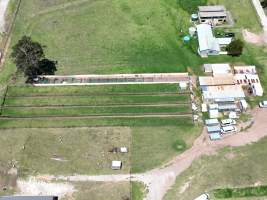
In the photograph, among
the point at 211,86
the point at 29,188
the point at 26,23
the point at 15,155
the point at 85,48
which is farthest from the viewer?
the point at 26,23

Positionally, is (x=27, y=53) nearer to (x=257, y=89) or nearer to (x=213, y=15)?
(x=213, y=15)

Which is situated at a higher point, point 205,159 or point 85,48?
point 85,48

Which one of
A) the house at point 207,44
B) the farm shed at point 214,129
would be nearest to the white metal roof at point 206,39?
the house at point 207,44

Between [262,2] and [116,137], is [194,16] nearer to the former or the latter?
[262,2]

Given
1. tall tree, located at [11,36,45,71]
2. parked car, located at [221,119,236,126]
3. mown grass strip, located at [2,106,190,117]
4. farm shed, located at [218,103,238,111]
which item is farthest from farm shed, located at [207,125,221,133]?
tall tree, located at [11,36,45,71]

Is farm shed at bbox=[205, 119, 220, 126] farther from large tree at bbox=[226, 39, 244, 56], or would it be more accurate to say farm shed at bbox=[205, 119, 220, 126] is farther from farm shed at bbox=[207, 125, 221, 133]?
large tree at bbox=[226, 39, 244, 56]

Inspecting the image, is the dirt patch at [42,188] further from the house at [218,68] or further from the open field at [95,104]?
the house at [218,68]

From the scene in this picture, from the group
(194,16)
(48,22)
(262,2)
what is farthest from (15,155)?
(262,2)

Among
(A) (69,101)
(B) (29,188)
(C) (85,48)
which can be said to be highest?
(C) (85,48)
